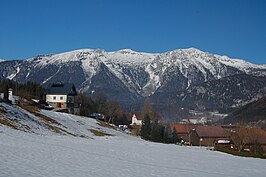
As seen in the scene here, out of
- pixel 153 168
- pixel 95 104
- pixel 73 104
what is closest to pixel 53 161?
pixel 153 168

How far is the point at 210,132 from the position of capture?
118 m

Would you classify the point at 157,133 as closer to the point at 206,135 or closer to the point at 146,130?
the point at 146,130

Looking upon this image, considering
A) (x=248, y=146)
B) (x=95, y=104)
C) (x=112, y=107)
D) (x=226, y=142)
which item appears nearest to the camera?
(x=248, y=146)

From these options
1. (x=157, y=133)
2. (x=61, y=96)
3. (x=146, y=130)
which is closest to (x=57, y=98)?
(x=61, y=96)

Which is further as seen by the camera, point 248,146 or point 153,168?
point 248,146

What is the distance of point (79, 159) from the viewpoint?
78.0 ft

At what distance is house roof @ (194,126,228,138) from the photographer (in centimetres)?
11558

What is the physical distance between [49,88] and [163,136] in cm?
4686

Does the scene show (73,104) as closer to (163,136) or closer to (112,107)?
(112,107)

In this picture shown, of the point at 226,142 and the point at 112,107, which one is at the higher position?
the point at 112,107

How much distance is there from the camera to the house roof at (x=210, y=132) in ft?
379

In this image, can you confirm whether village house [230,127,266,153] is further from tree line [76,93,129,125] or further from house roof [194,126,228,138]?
tree line [76,93,129,125]

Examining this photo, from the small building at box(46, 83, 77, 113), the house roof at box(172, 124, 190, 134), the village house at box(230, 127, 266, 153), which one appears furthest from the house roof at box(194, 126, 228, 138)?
the small building at box(46, 83, 77, 113)

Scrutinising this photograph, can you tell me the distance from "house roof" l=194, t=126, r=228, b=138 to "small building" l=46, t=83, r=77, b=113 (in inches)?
1463
